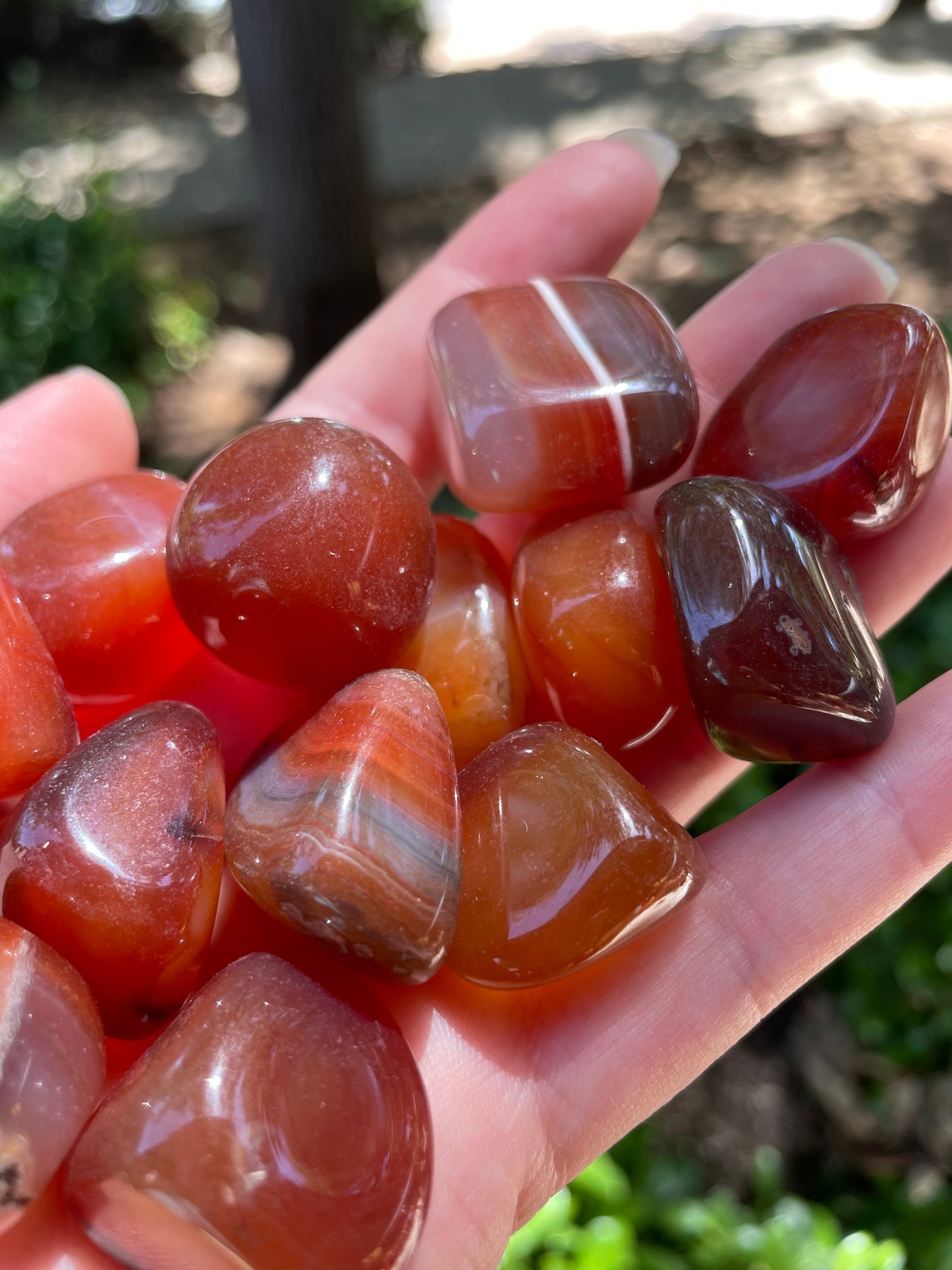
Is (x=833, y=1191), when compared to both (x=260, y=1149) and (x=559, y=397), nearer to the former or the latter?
(x=260, y=1149)

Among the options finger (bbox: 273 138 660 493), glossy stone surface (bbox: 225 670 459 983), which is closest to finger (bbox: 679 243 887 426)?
finger (bbox: 273 138 660 493)

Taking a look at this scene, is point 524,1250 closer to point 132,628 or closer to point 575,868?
point 575,868

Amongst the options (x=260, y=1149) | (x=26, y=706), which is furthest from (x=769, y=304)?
(x=260, y=1149)

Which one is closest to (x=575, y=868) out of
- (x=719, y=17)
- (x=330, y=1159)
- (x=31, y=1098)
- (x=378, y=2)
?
(x=330, y=1159)

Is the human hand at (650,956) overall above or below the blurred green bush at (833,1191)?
above

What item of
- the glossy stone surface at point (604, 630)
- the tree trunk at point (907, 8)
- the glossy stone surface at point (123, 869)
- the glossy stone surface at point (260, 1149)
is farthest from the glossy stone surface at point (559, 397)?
the tree trunk at point (907, 8)

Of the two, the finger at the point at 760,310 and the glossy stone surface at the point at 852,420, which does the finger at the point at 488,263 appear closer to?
the finger at the point at 760,310

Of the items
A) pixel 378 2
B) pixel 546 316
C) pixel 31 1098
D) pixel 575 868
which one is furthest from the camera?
pixel 378 2
